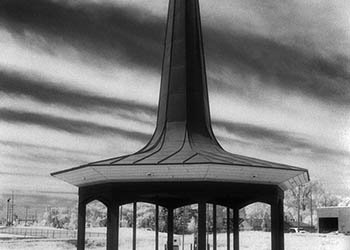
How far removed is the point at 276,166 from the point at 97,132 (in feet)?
157

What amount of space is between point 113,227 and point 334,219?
63.5 metres

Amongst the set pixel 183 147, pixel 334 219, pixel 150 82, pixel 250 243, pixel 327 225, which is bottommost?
pixel 250 243

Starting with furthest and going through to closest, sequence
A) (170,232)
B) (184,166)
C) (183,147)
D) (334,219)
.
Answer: (334,219) < (170,232) < (183,147) < (184,166)

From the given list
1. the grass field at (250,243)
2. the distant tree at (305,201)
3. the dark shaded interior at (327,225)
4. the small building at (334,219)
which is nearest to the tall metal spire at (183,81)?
the grass field at (250,243)

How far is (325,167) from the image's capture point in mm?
73500

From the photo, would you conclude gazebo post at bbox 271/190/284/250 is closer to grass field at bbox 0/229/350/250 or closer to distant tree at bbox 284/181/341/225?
grass field at bbox 0/229/350/250

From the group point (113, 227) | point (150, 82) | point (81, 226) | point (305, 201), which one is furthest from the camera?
point (305, 201)

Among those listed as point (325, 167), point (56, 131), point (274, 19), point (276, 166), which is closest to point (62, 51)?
point (56, 131)

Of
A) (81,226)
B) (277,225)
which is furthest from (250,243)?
(81,226)

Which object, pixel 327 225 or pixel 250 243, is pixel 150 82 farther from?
pixel 327 225

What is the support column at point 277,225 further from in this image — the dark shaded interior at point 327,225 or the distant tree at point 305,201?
the distant tree at point 305,201

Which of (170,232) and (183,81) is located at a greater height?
(183,81)

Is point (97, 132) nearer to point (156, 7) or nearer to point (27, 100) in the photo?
point (27, 100)

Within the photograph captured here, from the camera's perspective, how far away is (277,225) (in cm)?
2017
